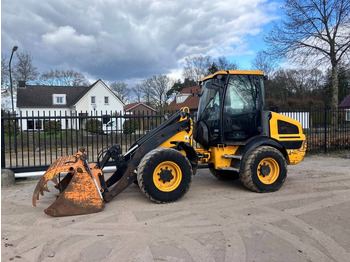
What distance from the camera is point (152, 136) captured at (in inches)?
207

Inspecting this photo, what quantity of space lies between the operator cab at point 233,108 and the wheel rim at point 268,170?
0.62 m

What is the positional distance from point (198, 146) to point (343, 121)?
32.2 feet

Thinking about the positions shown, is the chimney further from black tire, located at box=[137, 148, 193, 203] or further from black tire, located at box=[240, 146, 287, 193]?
black tire, located at box=[240, 146, 287, 193]

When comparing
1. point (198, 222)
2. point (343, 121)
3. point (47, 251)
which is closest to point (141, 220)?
point (198, 222)

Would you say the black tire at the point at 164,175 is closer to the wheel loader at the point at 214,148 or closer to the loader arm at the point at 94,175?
the wheel loader at the point at 214,148

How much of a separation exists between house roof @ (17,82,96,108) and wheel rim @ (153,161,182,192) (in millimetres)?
36093

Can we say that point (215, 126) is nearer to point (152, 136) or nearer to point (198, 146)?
point (198, 146)

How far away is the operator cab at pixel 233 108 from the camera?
18.7 feet

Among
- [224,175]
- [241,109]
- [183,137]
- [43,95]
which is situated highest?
[43,95]

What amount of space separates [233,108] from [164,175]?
207 cm

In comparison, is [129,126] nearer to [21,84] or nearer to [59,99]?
[59,99]

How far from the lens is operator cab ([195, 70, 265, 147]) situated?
5691mm

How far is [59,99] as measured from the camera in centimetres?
3997

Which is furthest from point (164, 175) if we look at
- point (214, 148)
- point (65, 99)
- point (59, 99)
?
point (59, 99)
